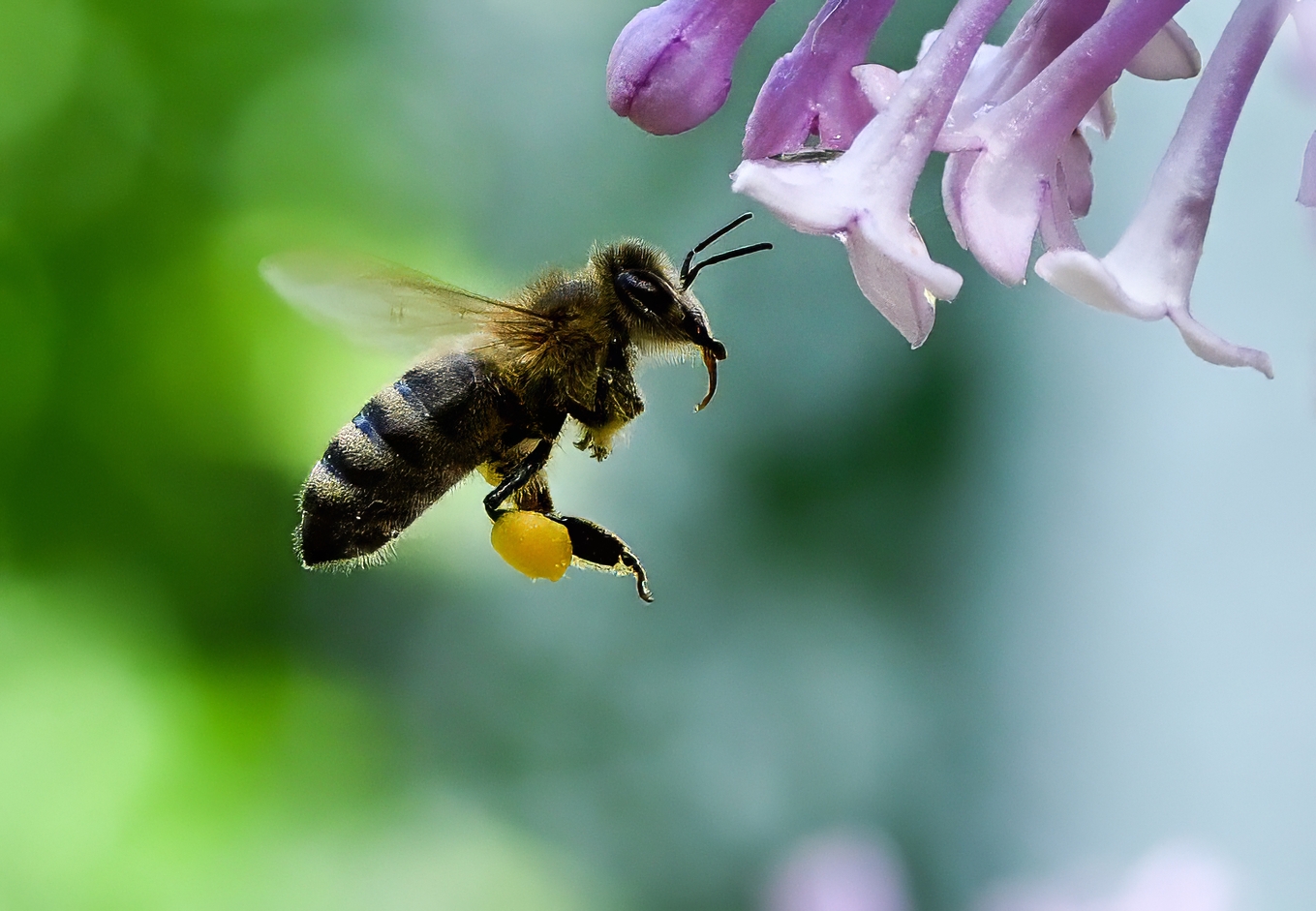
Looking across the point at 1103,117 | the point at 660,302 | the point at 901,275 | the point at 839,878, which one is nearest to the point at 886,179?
the point at 901,275

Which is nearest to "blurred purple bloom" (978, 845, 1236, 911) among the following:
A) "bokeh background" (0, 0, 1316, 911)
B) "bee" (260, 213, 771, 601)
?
"bokeh background" (0, 0, 1316, 911)

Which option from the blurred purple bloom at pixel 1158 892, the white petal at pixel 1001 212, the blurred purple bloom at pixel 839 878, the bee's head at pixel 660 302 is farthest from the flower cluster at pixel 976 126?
the blurred purple bloom at pixel 839 878

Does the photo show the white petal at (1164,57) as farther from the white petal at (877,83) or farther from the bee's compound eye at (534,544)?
the bee's compound eye at (534,544)

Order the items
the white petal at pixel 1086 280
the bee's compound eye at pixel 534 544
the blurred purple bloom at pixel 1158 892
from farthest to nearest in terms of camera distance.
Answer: the blurred purple bloom at pixel 1158 892, the bee's compound eye at pixel 534 544, the white petal at pixel 1086 280

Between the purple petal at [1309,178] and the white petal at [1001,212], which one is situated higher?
the purple petal at [1309,178]

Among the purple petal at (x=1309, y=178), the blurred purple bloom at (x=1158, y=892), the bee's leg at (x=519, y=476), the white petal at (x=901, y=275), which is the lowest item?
the blurred purple bloom at (x=1158, y=892)

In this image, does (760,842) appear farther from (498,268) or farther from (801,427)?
(498,268)

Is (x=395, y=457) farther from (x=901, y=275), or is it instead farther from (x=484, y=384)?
(x=901, y=275)
